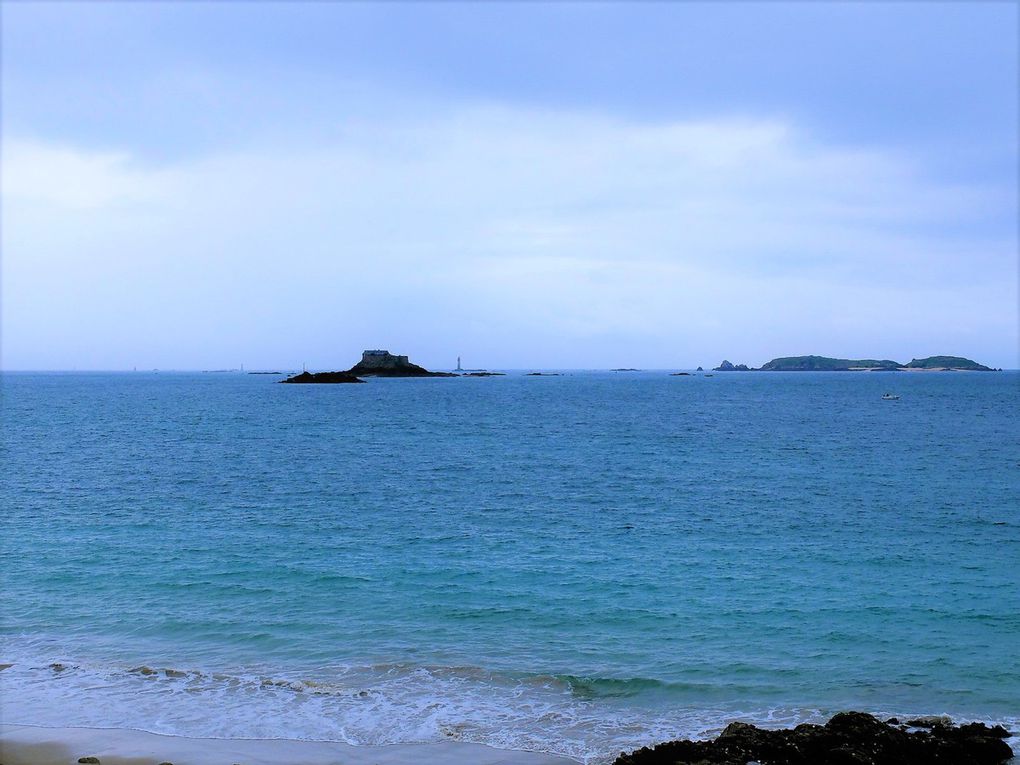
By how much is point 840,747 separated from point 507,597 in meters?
10.3

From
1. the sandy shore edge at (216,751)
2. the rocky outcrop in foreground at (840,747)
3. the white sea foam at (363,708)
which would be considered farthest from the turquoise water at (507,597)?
the rocky outcrop in foreground at (840,747)

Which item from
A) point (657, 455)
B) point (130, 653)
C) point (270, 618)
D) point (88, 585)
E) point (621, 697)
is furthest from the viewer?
point (657, 455)

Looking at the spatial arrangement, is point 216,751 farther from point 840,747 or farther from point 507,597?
point 507,597

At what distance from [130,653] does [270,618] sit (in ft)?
10.5

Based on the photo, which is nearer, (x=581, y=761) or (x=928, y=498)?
(x=581, y=761)

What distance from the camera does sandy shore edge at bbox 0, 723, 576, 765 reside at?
1125 cm

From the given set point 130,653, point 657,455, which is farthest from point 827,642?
point 657,455

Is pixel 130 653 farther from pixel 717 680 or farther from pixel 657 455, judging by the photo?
pixel 657 455

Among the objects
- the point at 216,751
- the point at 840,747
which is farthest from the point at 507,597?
the point at 840,747

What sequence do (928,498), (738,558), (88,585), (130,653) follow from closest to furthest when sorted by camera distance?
(130,653) → (88,585) → (738,558) → (928,498)

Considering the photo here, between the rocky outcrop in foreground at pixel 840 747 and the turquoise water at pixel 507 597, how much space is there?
1094 millimetres

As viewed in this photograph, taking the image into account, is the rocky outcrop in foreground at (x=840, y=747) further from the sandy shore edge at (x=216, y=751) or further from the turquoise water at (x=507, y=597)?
the sandy shore edge at (x=216, y=751)

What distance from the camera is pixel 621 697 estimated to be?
1408 centimetres

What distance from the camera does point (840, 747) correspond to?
11.2 meters
